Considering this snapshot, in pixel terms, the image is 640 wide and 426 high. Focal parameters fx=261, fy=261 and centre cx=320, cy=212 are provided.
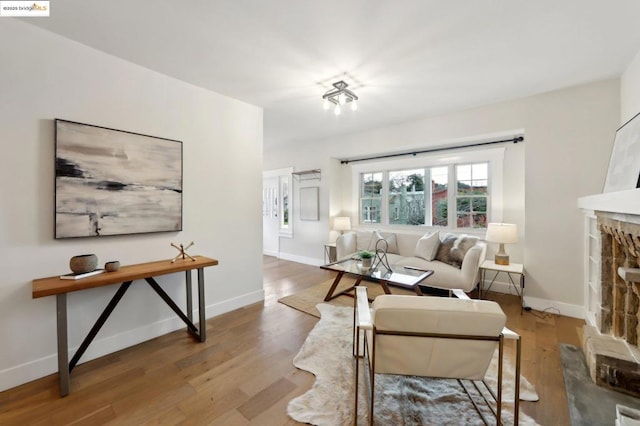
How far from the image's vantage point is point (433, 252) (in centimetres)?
382

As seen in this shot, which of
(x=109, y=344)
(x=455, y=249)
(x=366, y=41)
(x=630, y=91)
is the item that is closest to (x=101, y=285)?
(x=109, y=344)

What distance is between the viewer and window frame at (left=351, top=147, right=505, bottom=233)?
3854 millimetres

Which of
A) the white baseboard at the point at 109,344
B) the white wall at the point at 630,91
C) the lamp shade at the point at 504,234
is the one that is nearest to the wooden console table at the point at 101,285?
the white baseboard at the point at 109,344

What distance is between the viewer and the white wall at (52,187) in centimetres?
188

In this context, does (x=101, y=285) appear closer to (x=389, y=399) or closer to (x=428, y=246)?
(x=389, y=399)

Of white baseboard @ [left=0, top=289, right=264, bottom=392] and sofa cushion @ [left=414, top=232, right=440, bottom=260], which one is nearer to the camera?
white baseboard @ [left=0, top=289, right=264, bottom=392]

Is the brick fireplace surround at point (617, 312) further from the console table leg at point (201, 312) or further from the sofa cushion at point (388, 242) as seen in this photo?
the console table leg at point (201, 312)

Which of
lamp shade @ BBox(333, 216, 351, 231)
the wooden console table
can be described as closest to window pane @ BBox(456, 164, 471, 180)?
lamp shade @ BBox(333, 216, 351, 231)

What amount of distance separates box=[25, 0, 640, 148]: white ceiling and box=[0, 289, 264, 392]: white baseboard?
249cm

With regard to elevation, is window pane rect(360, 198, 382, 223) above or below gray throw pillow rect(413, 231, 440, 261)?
above

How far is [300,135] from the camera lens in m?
5.08

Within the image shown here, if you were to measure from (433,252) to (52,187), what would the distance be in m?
4.22

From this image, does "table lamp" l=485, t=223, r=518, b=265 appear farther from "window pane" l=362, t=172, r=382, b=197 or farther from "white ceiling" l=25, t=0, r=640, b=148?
"window pane" l=362, t=172, r=382, b=197

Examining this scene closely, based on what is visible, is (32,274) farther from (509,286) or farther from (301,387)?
(509,286)
